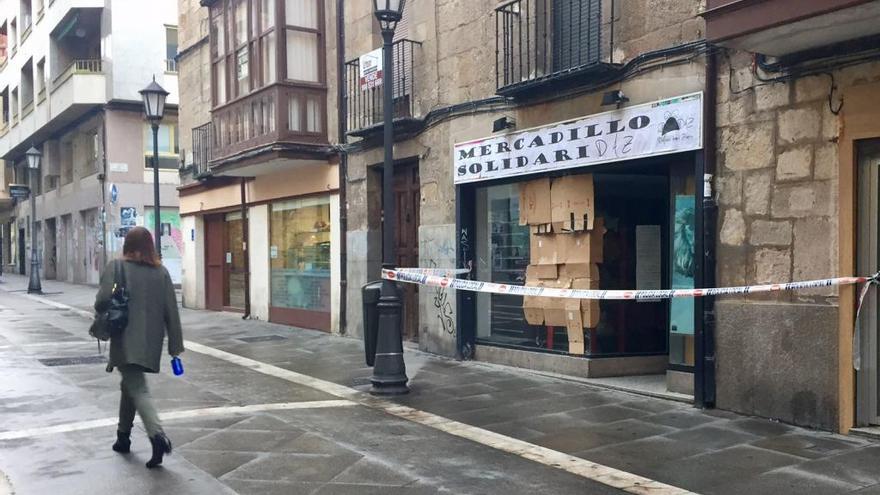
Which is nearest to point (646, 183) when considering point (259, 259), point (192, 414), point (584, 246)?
point (584, 246)

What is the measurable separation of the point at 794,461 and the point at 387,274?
4.70m

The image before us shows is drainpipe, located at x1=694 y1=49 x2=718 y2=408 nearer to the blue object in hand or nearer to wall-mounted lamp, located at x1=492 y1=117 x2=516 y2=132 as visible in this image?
wall-mounted lamp, located at x1=492 y1=117 x2=516 y2=132

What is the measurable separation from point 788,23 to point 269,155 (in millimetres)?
10016

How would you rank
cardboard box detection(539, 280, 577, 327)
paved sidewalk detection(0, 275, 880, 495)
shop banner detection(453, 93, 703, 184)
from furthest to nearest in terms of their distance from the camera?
cardboard box detection(539, 280, 577, 327), shop banner detection(453, 93, 703, 184), paved sidewalk detection(0, 275, 880, 495)

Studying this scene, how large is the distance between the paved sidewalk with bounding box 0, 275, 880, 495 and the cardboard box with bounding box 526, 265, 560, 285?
124 centimetres

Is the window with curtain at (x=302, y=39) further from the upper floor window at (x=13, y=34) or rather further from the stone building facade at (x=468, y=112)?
the upper floor window at (x=13, y=34)

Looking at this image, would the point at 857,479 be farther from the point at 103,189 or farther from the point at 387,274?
the point at 103,189

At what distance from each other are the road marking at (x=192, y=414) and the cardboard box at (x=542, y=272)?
304 cm

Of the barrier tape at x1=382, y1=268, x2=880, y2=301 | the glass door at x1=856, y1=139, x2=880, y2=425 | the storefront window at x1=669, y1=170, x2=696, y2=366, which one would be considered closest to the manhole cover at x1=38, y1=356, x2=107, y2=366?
the barrier tape at x1=382, y1=268, x2=880, y2=301

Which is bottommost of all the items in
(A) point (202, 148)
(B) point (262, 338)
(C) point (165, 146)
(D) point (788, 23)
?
(B) point (262, 338)

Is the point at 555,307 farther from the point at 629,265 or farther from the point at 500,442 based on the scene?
the point at 500,442

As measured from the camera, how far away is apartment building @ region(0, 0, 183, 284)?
90.9 ft

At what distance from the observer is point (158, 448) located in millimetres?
5719

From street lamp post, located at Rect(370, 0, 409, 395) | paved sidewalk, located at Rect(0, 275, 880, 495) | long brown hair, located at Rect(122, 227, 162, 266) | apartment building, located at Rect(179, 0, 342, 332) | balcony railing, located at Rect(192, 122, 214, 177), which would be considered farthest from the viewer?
balcony railing, located at Rect(192, 122, 214, 177)
